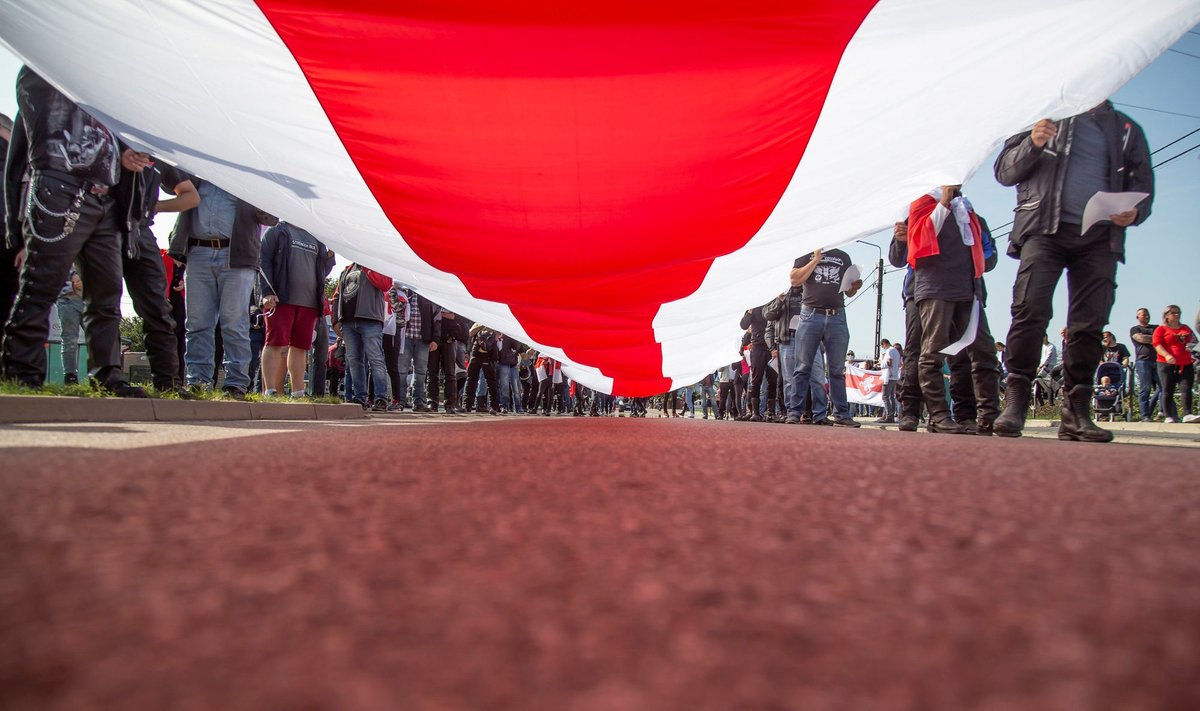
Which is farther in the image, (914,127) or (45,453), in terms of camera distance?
(914,127)

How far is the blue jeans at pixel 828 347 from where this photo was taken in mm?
5805

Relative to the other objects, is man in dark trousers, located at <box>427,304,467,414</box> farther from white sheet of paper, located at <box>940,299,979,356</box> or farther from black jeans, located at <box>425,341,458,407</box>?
white sheet of paper, located at <box>940,299,979,356</box>

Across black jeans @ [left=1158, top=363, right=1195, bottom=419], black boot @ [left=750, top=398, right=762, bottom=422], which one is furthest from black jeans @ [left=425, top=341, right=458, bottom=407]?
black jeans @ [left=1158, top=363, right=1195, bottom=419]

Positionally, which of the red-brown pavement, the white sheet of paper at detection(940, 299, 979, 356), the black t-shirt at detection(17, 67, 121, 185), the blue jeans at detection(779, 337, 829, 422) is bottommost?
the red-brown pavement

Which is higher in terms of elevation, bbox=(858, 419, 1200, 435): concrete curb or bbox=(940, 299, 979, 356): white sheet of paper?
bbox=(940, 299, 979, 356): white sheet of paper

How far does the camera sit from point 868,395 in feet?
44.2

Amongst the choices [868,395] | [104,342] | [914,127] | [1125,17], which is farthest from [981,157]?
[868,395]

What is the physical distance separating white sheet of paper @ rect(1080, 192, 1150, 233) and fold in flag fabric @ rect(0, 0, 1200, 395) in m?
0.72

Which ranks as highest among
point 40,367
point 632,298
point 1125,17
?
point 1125,17

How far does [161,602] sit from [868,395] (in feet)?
47.1

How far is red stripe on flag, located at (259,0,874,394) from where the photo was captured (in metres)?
2.01

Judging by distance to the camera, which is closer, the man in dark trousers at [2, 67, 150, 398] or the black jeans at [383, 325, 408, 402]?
the man in dark trousers at [2, 67, 150, 398]

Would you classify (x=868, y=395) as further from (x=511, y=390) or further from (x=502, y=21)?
(x=502, y=21)

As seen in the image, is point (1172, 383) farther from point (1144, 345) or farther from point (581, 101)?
point (581, 101)
